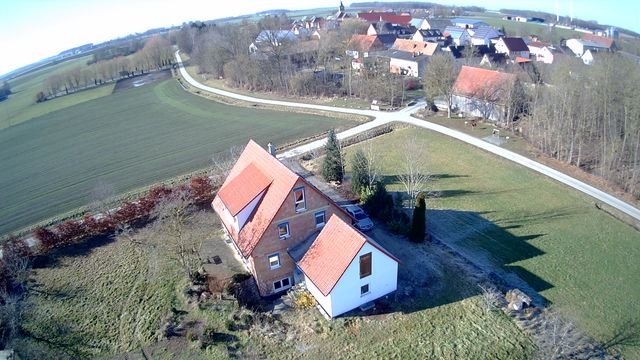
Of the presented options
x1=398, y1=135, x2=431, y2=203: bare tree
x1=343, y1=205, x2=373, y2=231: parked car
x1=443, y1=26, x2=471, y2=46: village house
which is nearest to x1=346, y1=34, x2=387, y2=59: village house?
x1=443, y1=26, x2=471, y2=46: village house

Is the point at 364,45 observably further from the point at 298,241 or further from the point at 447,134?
the point at 298,241

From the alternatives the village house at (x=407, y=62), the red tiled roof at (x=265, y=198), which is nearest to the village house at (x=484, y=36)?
the village house at (x=407, y=62)

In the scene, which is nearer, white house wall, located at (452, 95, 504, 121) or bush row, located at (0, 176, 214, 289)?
bush row, located at (0, 176, 214, 289)

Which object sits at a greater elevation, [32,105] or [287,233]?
[32,105]

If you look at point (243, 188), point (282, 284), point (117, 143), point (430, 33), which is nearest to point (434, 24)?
point (430, 33)

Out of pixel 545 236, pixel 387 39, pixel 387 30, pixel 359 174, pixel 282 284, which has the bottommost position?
pixel 545 236

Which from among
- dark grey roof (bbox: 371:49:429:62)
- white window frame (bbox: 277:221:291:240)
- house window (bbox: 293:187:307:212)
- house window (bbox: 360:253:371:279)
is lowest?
house window (bbox: 360:253:371:279)

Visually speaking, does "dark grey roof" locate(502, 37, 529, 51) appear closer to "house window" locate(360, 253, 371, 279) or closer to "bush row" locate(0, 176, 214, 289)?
"bush row" locate(0, 176, 214, 289)
